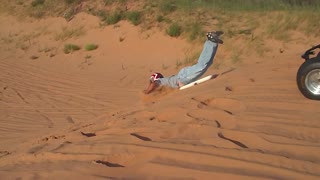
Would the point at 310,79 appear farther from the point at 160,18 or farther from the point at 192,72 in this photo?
the point at 160,18

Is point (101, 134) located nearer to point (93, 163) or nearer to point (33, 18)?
point (93, 163)

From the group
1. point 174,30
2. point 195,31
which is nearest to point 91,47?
point 174,30

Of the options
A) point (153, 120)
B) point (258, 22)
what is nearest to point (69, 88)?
point (258, 22)

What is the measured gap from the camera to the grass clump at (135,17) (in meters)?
16.7

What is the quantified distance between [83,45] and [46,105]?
20.4ft

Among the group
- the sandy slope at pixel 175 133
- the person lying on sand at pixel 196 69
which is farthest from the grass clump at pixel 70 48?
the person lying on sand at pixel 196 69

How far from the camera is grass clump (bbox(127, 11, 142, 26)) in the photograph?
16.7 meters

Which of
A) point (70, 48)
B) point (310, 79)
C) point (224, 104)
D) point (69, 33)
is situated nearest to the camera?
point (310, 79)

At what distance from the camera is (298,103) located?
5734 mm

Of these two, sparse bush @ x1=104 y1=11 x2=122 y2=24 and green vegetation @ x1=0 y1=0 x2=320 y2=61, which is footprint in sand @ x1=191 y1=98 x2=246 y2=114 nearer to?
green vegetation @ x1=0 y1=0 x2=320 y2=61

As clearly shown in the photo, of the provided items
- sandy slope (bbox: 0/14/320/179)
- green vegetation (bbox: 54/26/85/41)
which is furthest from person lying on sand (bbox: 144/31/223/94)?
green vegetation (bbox: 54/26/85/41)

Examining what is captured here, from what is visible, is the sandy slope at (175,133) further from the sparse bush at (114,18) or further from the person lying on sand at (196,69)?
the sparse bush at (114,18)

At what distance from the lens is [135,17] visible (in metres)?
16.8

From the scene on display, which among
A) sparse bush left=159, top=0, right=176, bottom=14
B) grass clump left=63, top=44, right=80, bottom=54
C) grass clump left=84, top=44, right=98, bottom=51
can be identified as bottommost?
grass clump left=63, top=44, right=80, bottom=54
